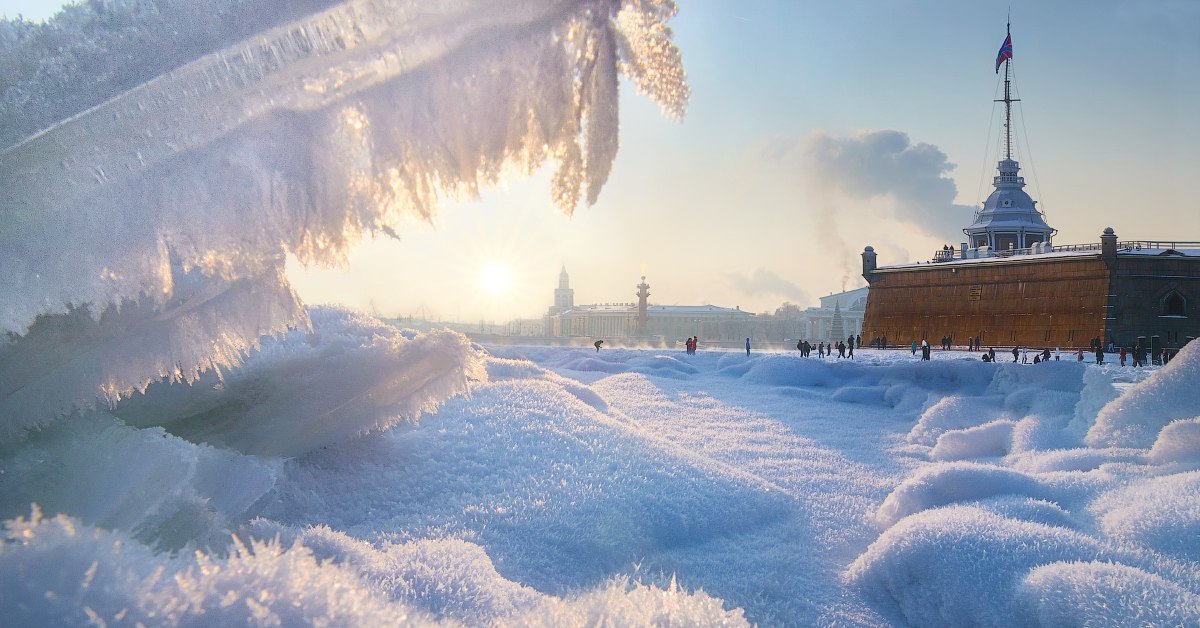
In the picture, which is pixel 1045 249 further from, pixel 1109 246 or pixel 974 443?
pixel 974 443

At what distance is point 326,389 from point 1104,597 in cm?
348

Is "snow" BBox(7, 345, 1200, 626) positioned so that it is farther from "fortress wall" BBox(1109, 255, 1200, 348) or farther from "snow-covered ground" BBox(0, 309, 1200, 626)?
"fortress wall" BBox(1109, 255, 1200, 348)

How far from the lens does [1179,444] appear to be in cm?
509

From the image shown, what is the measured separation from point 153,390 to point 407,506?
1.31m

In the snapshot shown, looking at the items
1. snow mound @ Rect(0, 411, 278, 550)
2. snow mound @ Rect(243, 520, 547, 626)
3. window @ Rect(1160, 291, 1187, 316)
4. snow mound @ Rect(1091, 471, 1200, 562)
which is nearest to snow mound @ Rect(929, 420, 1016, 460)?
snow mound @ Rect(1091, 471, 1200, 562)

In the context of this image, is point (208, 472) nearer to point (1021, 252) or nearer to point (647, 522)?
point (647, 522)

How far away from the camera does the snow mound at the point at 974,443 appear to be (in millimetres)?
7941

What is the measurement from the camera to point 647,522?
370 cm

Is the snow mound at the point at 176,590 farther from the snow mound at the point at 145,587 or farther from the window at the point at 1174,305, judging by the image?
the window at the point at 1174,305

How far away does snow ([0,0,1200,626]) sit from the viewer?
58.2 inches

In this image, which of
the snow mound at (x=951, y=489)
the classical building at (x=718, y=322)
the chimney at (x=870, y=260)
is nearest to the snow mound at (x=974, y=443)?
the snow mound at (x=951, y=489)

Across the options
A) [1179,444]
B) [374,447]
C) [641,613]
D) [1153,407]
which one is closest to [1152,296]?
[1153,407]

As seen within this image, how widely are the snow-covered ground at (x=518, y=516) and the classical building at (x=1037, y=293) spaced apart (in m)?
22.1

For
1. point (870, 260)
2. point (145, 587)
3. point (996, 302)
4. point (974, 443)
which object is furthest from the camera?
point (870, 260)
